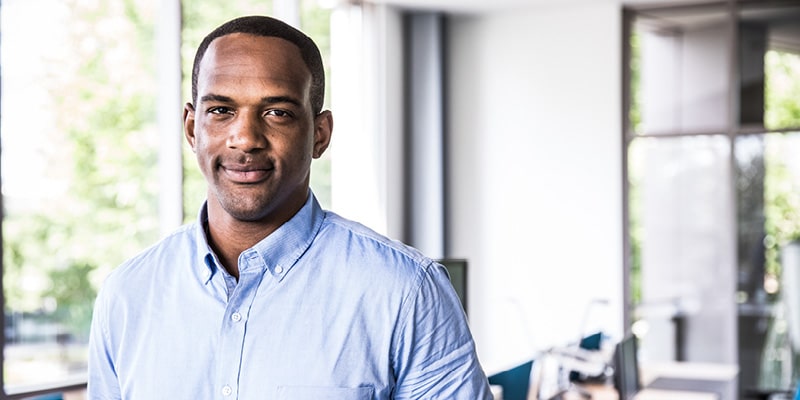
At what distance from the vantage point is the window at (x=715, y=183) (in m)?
6.64

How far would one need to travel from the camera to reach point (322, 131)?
122 cm

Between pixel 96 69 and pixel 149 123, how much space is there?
1.48 ft

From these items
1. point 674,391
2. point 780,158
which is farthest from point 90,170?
point 780,158

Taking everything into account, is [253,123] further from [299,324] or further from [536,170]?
[536,170]

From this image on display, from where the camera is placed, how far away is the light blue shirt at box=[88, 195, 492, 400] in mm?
1132

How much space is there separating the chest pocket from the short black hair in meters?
0.32

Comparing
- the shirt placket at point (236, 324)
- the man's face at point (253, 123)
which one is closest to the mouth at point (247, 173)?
the man's face at point (253, 123)

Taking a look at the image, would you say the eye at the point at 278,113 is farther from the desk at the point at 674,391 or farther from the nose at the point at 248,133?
the desk at the point at 674,391

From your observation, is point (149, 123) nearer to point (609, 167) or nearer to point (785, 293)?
point (609, 167)

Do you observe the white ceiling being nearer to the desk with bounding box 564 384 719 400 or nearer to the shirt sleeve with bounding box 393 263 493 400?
the desk with bounding box 564 384 719 400

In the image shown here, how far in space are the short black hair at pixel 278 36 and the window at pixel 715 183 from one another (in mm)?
5845

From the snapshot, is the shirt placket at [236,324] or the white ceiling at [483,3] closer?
the shirt placket at [236,324]

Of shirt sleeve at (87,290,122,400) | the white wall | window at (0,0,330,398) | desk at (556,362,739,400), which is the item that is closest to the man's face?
shirt sleeve at (87,290,122,400)

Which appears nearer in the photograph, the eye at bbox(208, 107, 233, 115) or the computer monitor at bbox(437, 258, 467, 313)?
the eye at bbox(208, 107, 233, 115)
